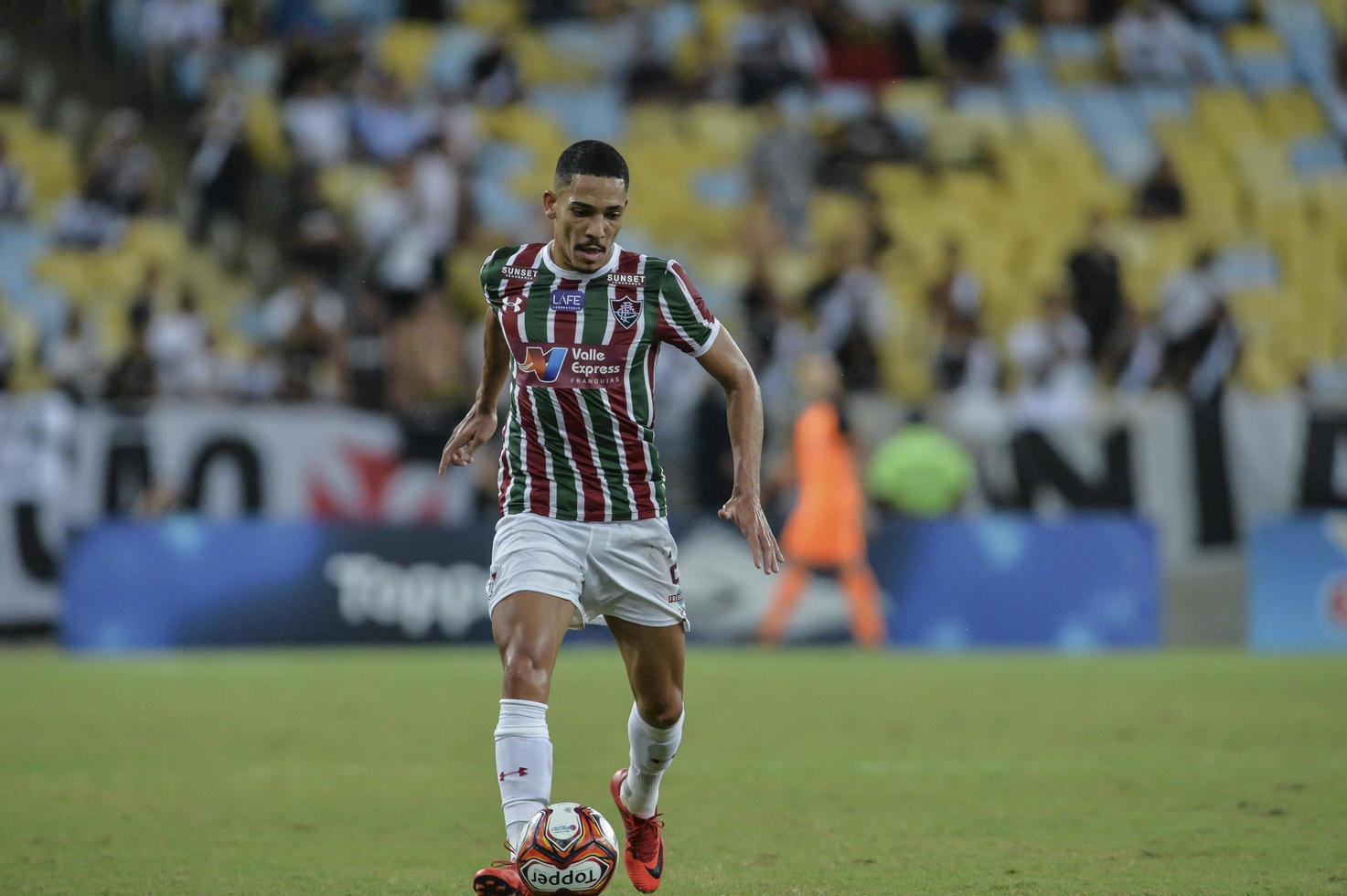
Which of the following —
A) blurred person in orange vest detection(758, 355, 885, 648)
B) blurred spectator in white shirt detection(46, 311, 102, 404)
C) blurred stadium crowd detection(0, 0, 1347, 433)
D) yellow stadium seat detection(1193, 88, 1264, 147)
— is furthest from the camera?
yellow stadium seat detection(1193, 88, 1264, 147)

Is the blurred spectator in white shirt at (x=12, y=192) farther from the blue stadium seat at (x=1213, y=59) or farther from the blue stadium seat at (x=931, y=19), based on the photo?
the blue stadium seat at (x=1213, y=59)

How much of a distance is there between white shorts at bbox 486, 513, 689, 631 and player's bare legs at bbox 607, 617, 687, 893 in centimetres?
7

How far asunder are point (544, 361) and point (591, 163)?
2.04ft

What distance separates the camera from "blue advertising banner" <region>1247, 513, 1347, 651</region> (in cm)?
1484

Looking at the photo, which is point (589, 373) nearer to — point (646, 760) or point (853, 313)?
point (646, 760)

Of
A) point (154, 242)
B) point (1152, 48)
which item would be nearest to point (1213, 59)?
point (1152, 48)

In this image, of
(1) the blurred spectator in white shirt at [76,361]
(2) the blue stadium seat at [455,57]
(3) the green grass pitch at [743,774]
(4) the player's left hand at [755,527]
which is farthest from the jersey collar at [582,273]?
(2) the blue stadium seat at [455,57]

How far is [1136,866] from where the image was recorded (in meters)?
5.92

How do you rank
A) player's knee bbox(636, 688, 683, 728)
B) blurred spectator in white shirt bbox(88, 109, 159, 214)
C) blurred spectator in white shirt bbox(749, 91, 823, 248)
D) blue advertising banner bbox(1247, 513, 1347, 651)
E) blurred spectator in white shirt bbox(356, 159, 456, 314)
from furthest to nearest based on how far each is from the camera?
blurred spectator in white shirt bbox(749, 91, 823, 248), blurred spectator in white shirt bbox(88, 109, 159, 214), blurred spectator in white shirt bbox(356, 159, 456, 314), blue advertising banner bbox(1247, 513, 1347, 651), player's knee bbox(636, 688, 683, 728)

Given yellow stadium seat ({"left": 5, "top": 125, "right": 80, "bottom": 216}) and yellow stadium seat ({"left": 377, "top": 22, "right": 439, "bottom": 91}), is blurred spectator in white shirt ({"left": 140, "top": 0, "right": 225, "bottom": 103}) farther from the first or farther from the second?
yellow stadium seat ({"left": 377, "top": 22, "right": 439, "bottom": 91})

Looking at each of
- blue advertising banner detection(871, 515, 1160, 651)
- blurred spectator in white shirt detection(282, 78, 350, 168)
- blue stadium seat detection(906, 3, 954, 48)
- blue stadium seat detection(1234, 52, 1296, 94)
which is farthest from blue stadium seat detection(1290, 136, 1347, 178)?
blurred spectator in white shirt detection(282, 78, 350, 168)

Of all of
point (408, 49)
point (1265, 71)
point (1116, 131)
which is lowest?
point (1116, 131)

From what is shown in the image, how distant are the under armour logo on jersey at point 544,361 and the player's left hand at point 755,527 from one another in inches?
26.2

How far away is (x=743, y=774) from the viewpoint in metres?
8.28
